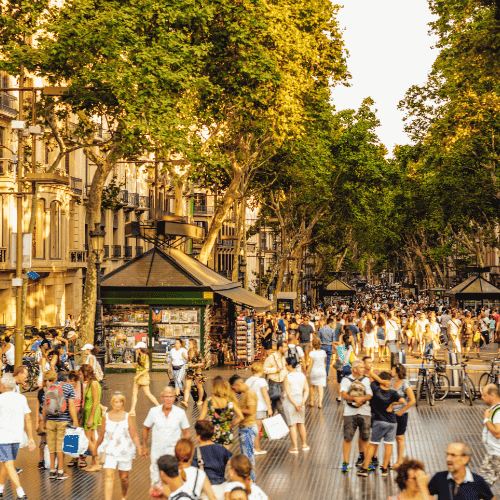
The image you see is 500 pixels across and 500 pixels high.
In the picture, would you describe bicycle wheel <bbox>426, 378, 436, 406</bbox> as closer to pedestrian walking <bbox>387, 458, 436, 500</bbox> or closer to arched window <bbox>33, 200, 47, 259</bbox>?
pedestrian walking <bbox>387, 458, 436, 500</bbox>

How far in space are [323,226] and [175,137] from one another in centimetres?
3271

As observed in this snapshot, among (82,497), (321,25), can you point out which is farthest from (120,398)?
(321,25)

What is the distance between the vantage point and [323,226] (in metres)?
54.4

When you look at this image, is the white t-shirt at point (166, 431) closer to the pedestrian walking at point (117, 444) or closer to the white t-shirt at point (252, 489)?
the pedestrian walking at point (117, 444)

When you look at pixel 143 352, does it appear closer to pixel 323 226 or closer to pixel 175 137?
pixel 175 137

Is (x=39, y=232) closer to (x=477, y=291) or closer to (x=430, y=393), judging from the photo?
(x=477, y=291)

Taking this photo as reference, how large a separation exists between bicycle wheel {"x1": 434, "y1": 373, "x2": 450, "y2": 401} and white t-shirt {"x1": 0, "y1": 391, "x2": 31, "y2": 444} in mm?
11001

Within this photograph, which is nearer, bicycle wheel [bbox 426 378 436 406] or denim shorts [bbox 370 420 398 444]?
denim shorts [bbox 370 420 398 444]

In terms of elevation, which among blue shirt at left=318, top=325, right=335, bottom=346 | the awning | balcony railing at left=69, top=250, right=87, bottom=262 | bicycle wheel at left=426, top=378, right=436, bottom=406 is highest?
balcony railing at left=69, top=250, right=87, bottom=262

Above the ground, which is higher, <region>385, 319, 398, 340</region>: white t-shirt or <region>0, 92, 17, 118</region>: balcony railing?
<region>0, 92, 17, 118</region>: balcony railing

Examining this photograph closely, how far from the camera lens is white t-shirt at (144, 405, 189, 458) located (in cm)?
871

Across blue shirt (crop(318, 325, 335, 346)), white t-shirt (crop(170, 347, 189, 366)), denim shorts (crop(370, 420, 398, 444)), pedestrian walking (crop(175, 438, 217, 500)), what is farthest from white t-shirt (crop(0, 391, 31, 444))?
blue shirt (crop(318, 325, 335, 346))

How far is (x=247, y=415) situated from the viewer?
973 cm

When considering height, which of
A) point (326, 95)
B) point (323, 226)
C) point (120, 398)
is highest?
point (326, 95)
